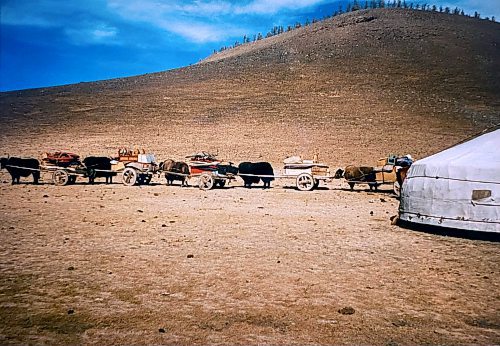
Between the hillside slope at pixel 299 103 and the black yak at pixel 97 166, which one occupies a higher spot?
the hillside slope at pixel 299 103

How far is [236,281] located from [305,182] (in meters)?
12.9

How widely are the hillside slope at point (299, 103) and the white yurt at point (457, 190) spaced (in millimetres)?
17592

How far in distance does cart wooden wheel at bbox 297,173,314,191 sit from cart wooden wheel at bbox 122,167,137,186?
25.9 feet

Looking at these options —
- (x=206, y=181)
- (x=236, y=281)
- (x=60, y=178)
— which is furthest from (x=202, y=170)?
(x=236, y=281)

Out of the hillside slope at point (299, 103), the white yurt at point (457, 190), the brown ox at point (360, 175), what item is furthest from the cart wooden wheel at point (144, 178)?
the white yurt at point (457, 190)

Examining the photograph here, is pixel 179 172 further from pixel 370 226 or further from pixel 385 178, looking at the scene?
pixel 370 226

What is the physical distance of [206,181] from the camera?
18.0 meters

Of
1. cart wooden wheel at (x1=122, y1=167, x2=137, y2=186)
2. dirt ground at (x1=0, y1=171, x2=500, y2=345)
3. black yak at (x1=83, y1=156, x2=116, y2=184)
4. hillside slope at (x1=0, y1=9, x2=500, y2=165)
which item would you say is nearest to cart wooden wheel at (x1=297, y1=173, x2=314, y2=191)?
dirt ground at (x1=0, y1=171, x2=500, y2=345)

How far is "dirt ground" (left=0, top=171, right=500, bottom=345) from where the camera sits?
409cm

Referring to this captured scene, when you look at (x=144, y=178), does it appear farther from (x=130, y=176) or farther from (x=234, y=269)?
(x=234, y=269)

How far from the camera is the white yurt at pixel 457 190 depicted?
28.9 feet


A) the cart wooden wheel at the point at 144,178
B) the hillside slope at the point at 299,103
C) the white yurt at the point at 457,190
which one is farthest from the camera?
the hillside slope at the point at 299,103

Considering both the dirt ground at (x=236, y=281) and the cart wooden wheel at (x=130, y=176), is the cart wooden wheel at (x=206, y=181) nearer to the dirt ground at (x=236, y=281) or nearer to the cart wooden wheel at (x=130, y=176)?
the cart wooden wheel at (x=130, y=176)

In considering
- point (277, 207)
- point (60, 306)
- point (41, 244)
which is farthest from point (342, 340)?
point (277, 207)
